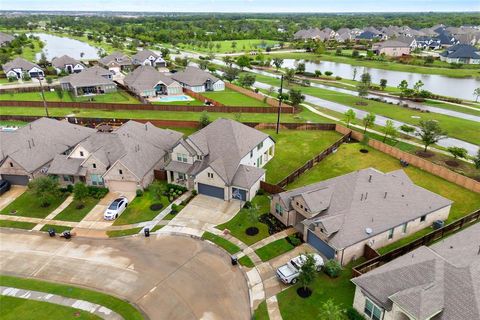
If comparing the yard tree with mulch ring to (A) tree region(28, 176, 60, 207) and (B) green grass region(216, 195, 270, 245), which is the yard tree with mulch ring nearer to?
(B) green grass region(216, 195, 270, 245)

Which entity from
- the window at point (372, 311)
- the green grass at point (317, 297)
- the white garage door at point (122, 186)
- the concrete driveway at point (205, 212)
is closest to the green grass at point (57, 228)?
the white garage door at point (122, 186)

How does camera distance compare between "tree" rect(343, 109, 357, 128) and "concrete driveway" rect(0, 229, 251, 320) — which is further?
"tree" rect(343, 109, 357, 128)

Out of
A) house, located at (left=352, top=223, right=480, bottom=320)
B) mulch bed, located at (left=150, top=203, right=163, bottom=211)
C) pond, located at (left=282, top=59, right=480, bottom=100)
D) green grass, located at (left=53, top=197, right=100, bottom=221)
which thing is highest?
pond, located at (left=282, top=59, right=480, bottom=100)

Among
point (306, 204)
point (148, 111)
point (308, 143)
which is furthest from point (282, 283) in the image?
point (148, 111)

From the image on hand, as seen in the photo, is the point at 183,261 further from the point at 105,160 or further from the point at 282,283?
the point at 105,160

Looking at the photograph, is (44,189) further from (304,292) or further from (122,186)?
(304,292)

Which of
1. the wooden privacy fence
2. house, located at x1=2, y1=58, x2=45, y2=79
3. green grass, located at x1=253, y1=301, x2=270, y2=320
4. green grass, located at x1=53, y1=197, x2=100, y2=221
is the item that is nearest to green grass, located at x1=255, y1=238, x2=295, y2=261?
green grass, located at x1=253, y1=301, x2=270, y2=320

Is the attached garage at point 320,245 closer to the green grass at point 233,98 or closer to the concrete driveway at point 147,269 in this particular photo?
the concrete driveway at point 147,269

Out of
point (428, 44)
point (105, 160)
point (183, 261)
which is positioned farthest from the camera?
point (428, 44)

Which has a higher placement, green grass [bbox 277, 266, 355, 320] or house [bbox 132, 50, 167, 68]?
house [bbox 132, 50, 167, 68]
